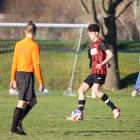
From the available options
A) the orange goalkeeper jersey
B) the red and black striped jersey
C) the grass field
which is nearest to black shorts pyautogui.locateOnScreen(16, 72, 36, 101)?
the orange goalkeeper jersey

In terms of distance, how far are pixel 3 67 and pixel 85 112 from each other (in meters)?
10.2

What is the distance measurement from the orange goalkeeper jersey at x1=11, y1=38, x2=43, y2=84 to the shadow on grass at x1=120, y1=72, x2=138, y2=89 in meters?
17.8

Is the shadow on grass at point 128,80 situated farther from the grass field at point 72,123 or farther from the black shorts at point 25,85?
the black shorts at point 25,85

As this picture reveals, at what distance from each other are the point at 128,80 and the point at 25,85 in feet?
64.0

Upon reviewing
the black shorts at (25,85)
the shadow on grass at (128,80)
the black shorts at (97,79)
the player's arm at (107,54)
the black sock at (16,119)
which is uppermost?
the shadow on grass at (128,80)

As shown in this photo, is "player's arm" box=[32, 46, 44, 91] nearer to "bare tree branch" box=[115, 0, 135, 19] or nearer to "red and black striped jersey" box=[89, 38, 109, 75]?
"red and black striped jersey" box=[89, 38, 109, 75]

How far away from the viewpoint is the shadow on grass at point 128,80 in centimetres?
3142

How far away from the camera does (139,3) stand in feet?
144

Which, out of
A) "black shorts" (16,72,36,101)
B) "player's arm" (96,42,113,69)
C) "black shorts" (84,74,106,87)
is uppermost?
"player's arm" (96,42,113,69)

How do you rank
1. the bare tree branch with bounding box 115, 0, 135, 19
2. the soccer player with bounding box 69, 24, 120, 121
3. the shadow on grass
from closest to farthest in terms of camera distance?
1. the soccer player with bounding box 69, 24, 120, 121
2. the bare tree branch with bounding box 115, 0, 135, 19
3. the shadow on grass

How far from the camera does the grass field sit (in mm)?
13086

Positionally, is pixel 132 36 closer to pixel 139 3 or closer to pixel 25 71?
pixel 139 3

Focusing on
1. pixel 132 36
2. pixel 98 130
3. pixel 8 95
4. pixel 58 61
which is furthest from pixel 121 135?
pixel 132 36

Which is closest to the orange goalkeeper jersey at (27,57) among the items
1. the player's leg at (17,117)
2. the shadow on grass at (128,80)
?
the player's leg at (17,117)
